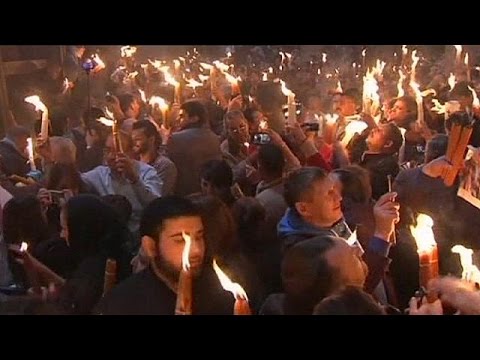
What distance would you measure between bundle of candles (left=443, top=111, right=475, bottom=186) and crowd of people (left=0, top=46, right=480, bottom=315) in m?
0.01

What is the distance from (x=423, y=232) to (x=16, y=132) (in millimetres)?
1483

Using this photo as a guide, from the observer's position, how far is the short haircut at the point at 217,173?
11.7 feet

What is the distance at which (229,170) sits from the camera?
3582 mm

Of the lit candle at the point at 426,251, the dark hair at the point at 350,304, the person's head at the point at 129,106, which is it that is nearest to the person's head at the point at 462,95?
the lit candle at the point at 426,251

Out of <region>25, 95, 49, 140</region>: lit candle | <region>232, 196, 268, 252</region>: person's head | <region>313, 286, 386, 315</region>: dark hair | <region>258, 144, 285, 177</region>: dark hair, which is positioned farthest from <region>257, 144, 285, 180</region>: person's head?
<region>25, 95, 49, 140</region>: lit candle

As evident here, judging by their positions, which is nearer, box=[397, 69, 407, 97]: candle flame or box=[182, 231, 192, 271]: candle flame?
box=[182, 231, 192, 271]: candle flame

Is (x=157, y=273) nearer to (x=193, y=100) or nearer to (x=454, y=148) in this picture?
(x=193, y=100)

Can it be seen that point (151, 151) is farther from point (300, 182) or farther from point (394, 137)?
point (394, 137)

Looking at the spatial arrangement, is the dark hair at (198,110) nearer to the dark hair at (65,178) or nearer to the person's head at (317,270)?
the dark hair at (65,178)

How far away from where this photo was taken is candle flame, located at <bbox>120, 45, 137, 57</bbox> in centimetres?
357

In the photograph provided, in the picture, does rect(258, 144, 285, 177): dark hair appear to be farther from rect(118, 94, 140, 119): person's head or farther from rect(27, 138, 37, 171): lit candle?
rect(27, 138, 37, 171): lit candle

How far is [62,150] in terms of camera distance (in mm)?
3613

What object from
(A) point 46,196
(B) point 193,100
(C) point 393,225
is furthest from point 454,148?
(A) point 46,196

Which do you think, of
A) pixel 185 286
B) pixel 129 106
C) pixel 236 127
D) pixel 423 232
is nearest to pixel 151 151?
pixel 129 106
